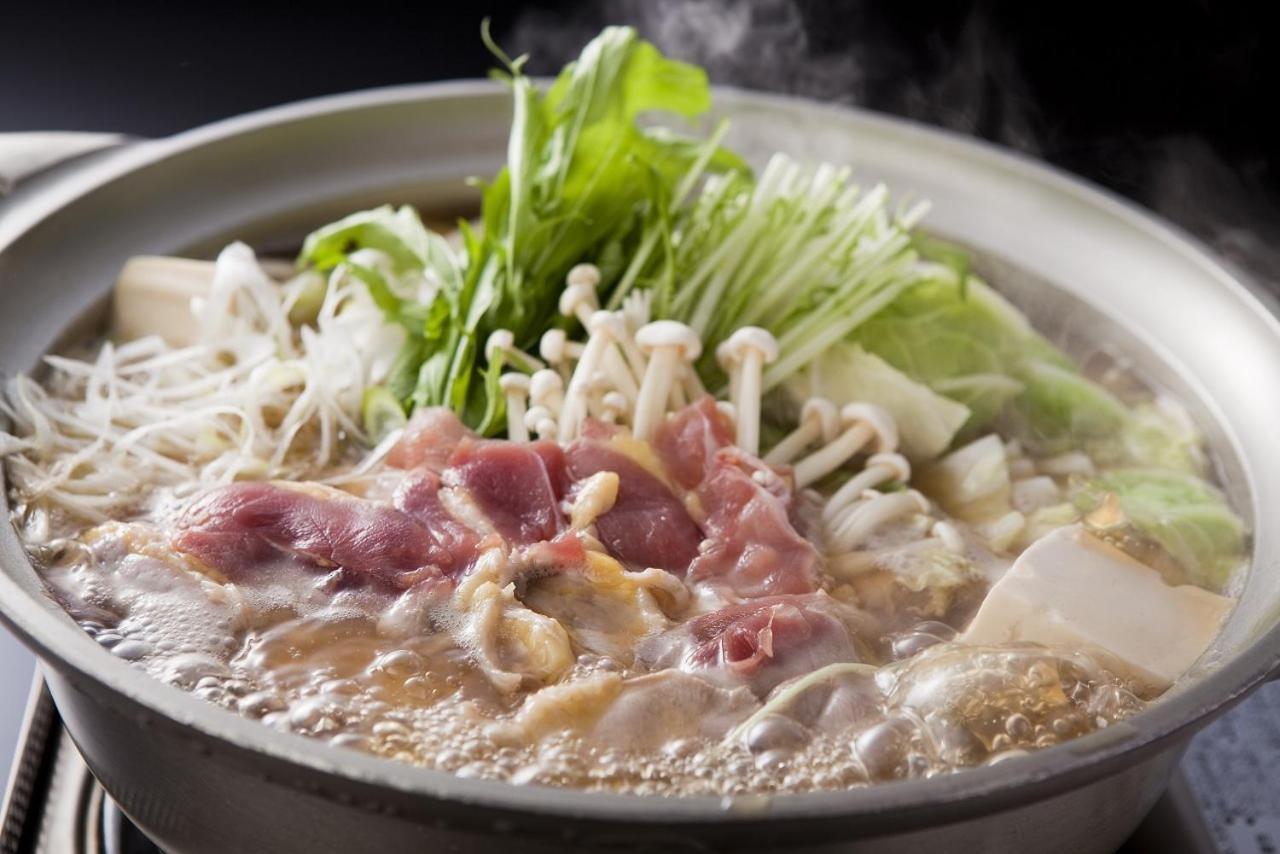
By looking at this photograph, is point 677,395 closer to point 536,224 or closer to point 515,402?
point 515,402

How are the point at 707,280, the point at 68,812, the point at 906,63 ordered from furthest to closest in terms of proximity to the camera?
the point at 906,63 → the point at 707,280 → the point at 68,812

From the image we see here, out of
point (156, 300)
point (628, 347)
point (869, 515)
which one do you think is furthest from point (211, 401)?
point (869, 515)

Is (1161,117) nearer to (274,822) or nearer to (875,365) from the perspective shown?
(875,365)

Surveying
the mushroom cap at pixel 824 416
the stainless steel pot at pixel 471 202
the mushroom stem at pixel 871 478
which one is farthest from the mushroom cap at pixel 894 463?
the stainless steel pot at pixel 471 202

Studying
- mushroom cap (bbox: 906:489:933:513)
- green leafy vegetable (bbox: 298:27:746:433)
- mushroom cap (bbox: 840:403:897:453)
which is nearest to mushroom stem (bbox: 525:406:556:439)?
green leafy vegetable (bbox: 298:27:746:433)

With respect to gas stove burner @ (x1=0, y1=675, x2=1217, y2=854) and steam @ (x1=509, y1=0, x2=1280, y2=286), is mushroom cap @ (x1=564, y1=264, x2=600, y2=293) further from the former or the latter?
steam @ (x1=509, y1=0, x2=1280, y2=286)
